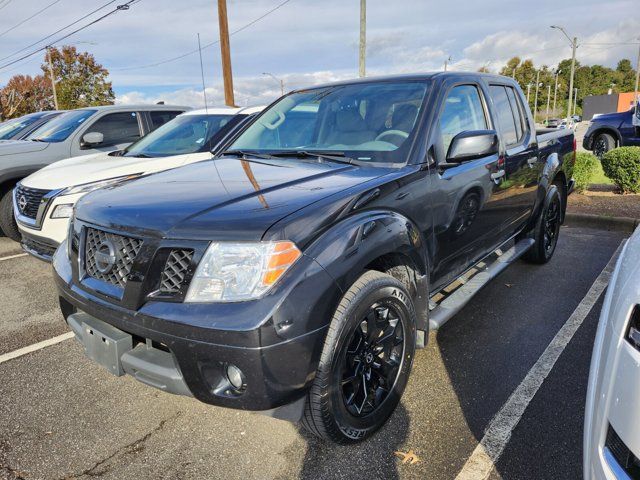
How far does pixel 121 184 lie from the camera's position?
115 inches

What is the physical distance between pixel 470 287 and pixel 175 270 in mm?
2176

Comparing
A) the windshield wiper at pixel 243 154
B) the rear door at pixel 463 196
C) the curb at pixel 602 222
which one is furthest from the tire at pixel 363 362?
the curb at pixel 602 222

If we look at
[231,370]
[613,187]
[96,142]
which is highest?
[96,142]

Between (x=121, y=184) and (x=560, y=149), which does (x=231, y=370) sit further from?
(x=560, y=149)

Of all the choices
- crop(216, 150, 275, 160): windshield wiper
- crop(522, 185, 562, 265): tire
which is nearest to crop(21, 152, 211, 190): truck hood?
crop(216, 150, 275, 160): windshield wiper

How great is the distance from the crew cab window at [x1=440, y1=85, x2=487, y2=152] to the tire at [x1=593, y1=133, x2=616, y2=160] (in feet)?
38.9

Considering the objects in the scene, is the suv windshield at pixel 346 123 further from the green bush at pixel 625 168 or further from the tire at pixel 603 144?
the tire at pixel 603 144

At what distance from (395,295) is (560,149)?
3.74 metres

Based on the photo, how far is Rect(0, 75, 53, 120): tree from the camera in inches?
1751

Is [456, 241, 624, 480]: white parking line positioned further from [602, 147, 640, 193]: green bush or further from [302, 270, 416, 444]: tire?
[602, 147, 640, 193]: green bush

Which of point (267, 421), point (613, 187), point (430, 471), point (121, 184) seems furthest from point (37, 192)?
point (613, 187)

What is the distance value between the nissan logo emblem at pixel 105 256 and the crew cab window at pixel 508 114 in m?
3.09

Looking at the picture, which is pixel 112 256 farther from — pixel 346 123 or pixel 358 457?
pixel 346 123

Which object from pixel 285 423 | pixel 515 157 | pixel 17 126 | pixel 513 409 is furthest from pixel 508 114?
pixel 17 126
